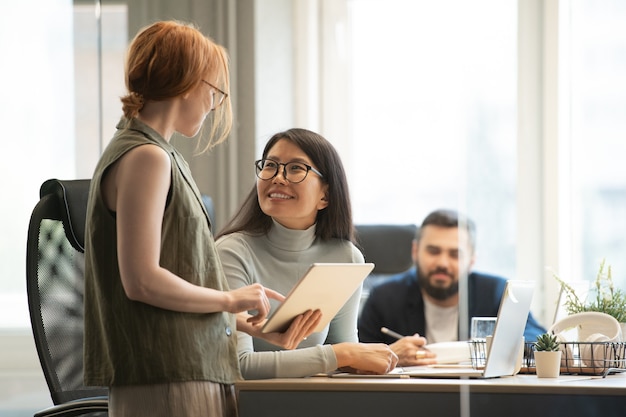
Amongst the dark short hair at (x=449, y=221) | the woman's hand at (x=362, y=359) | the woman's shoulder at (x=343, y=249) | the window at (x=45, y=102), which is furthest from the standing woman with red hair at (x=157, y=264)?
the dark short hair at (x=449, y=221)

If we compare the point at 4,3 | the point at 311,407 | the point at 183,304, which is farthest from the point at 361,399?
the point at 4,3

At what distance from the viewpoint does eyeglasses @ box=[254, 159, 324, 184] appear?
2.11 m

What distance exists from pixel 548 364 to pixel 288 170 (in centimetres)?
73

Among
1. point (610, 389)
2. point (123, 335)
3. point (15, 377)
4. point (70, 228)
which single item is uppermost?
point (70, 228)

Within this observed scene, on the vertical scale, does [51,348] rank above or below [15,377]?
above

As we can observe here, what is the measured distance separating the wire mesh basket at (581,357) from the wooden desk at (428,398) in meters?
0.24

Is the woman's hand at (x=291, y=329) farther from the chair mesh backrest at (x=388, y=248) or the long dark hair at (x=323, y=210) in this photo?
the chair mesh backrest at (x=388, y=248)

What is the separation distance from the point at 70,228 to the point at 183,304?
685 mm

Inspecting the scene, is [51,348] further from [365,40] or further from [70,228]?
[365,40]

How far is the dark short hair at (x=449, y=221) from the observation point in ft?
12.3

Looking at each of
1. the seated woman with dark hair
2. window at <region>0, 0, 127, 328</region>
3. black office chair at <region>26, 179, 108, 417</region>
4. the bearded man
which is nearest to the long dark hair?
the seated woman with dark hair

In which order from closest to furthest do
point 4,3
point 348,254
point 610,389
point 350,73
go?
point 610,389 → point 348,254 → point 4,3 → point 350,73

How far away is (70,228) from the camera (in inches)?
78.7

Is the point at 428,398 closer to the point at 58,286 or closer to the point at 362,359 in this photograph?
the point at 362,359
